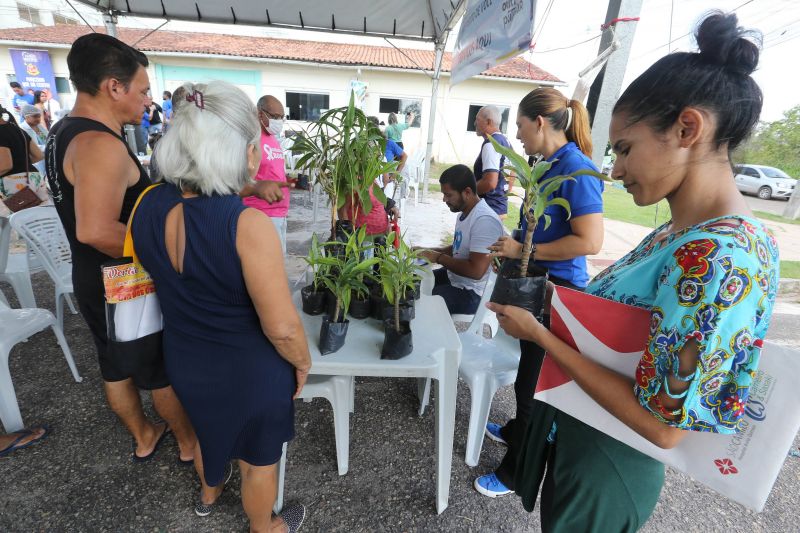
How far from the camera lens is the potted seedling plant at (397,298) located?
1.38 meters

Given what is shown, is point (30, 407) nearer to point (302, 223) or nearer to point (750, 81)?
point (750, 81)

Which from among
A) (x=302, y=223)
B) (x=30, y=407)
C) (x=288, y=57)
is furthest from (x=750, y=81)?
(x=288, y=57)

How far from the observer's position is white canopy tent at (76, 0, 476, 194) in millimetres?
4613

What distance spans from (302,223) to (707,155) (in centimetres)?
577

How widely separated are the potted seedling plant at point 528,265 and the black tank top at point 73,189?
4.68 feet

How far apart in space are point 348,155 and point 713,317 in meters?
1.45

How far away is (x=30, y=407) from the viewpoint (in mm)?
2145

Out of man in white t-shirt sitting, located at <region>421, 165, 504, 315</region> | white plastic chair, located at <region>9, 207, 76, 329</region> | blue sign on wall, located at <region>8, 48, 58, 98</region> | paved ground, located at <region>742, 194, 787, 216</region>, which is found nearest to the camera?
man in white t-shirt sitting, located at <region>421, 165, 504, 315</region>

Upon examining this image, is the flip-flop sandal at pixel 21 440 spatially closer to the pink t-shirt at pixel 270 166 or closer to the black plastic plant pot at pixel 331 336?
the black plastic plant pot at pixel 331 336

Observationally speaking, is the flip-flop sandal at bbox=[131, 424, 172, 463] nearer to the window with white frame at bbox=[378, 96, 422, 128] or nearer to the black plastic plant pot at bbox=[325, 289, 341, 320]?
the black plastic plant pot at bbox=[325, 289, 341, 320]

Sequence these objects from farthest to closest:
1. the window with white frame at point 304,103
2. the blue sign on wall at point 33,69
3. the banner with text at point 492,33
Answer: the window with white frame at point 304,103
the blue sign on wall at point 33,69
the banner with text at point 492,33

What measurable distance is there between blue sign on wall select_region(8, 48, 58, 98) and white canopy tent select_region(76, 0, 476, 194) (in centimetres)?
1320

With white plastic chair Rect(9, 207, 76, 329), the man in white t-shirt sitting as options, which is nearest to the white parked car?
the man in white t-shirt sitting

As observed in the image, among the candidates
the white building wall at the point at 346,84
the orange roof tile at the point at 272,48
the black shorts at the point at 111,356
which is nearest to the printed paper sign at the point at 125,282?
the black shorts at the point at 111,356
